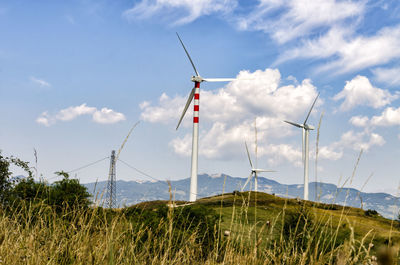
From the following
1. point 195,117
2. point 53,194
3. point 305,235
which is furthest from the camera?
point 195,117

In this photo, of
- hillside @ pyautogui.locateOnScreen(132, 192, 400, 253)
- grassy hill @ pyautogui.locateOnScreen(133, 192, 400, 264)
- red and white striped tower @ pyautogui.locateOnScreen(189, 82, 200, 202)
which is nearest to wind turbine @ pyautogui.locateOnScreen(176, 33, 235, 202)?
red and white striped tower @ pyautogui.locateOnScreen(189, 82, 200, 202)

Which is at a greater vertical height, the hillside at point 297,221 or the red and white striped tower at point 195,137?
the red and white striped tower at point 195,137

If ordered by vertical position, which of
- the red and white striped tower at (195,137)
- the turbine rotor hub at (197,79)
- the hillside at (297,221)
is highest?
the turbine rotor hub at (197,79)

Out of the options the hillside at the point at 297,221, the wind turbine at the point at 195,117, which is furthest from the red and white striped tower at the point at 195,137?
the hillside at the point at 297,221

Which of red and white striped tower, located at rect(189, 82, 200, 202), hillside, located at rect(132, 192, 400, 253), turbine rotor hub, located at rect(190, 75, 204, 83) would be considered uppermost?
turbine rotor hub, located at rect(190, 75, 204, 83)

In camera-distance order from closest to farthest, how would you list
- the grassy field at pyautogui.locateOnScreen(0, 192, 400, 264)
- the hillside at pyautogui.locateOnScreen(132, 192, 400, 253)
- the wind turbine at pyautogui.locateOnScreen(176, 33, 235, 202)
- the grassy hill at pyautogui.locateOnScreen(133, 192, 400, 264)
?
the grassy hill at pyautogui.locateOnScreen(133, 192, 400, 264), the grassy field at pyautogui.locateOnScreen(0, 192, 400, 264), the hillside at pyautogui.locateOnScreen(132, 192, 400, 253), the wind turbine at pyautogui.locateOnScreen(176, 33, 235, 202)

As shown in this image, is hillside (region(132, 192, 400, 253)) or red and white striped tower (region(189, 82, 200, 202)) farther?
red and white striped tower (region(189, 82, 200, 202))

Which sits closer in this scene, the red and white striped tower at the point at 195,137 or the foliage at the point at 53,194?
the foliage at the point at 53,194

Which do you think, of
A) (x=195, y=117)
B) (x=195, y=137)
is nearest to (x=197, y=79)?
(x=195, y=117)

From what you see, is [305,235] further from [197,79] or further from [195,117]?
[197,79]

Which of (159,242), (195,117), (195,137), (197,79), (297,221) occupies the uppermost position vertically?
(197,79)

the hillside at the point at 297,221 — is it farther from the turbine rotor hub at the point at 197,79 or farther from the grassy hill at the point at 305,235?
the turbine rotor hub at the point at 197,79

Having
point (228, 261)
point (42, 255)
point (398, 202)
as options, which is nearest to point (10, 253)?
point (42, 255)

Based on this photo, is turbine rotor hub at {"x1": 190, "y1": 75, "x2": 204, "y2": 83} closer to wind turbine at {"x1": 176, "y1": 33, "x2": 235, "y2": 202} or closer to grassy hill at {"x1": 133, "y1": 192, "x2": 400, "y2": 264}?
wind turbine at {"x1": 176, "y1": 33, "x2": 235, "y2": 202}
